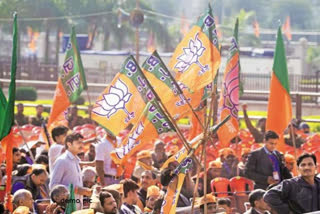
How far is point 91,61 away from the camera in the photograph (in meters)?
46.6

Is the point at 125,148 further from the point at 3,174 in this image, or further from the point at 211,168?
the point at 211,168

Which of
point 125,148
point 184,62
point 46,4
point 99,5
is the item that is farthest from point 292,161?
point 99,5

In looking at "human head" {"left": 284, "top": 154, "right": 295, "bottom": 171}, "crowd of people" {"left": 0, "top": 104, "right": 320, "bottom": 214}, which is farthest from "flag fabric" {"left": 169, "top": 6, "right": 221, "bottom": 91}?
"human head" {"left": 284, "top": 154, "right": 295, "bottom": 171}

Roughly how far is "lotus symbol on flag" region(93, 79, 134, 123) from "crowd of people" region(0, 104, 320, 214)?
0.38 m

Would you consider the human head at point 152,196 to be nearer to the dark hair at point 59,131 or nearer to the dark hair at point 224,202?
the dark hair at point 224,202

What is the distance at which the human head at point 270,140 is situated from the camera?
45.9 feet

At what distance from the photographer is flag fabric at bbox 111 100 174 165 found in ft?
38.6

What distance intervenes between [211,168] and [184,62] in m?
2.17

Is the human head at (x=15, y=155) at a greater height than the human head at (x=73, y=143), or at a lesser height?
lesser

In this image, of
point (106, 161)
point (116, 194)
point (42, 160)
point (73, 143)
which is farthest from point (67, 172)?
point (106, 161)

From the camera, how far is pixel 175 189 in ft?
35.6

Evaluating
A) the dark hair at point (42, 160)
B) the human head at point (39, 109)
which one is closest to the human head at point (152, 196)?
the dark hair at point (42, 160)

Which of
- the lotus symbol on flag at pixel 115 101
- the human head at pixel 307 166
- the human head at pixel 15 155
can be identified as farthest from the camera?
the human head at pixel 15 155

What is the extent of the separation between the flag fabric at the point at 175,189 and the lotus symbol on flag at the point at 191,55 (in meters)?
2.07
